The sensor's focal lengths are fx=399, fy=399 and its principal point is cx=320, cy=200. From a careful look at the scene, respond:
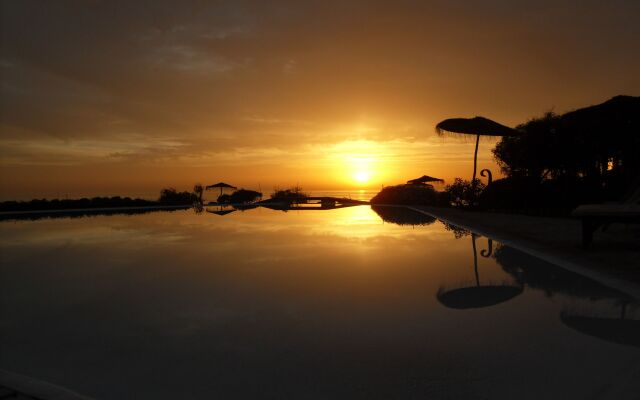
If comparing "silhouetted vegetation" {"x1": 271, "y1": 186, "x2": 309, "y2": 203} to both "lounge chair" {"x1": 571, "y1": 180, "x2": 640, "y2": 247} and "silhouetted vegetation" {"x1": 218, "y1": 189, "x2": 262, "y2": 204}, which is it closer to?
"silhouetted vegetation" {"x1": 218, "y1": 189, "x2": 262, "y2": 204}

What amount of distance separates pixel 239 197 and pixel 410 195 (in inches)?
593

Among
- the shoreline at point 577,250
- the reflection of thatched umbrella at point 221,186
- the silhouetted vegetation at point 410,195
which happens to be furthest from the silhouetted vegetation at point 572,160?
the reflection of thatched umbrella at point 221,186

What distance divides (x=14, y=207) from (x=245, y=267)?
22.0 meters

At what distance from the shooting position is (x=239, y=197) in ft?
115

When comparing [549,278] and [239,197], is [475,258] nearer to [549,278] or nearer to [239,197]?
[549,278]

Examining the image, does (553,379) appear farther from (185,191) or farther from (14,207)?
(185,191)

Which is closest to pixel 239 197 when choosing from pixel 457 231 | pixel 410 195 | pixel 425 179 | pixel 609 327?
pixel 410 195

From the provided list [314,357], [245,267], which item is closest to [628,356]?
[314,357]

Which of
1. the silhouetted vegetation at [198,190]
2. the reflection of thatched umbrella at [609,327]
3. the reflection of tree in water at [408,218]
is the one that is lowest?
the reflection of thatched umbrella at [609,327]

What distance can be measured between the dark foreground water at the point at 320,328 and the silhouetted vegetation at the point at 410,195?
18736 mm

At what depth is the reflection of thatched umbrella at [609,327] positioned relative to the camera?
368 centimetres

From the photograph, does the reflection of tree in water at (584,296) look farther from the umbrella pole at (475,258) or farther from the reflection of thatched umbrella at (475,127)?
the reflection of thatched umbrella at (475,127)

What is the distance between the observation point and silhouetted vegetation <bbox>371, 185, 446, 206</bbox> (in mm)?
26969

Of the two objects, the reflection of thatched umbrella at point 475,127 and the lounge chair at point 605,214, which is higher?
the reflection of thatched umbrella at point 475,127
